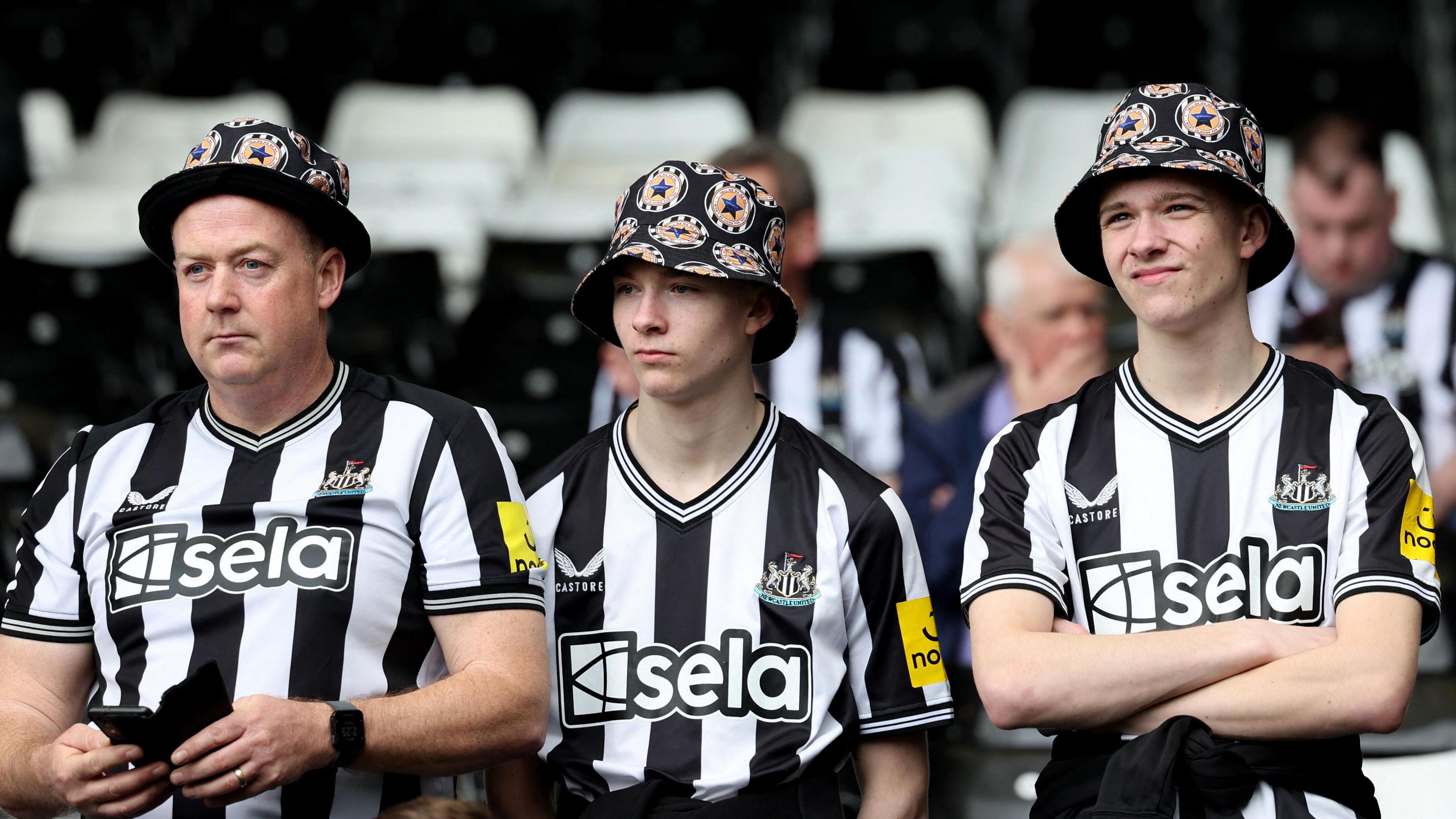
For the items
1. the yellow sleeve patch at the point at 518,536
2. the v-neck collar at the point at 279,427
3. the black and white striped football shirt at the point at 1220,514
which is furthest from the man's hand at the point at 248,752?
the black and white striped football shirt at the point at 1220,514

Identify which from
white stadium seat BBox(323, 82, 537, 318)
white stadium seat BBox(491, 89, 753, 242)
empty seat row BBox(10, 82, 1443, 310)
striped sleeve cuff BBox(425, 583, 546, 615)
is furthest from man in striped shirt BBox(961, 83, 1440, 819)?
white stadium seat BBox(491, 89, 753, 242)

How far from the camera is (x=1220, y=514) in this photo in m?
2.56

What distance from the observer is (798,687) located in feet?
8.68

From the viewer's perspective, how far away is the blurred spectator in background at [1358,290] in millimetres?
4492

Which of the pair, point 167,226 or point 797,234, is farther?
point 797,234

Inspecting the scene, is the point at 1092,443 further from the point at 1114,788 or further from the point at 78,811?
the point at 78,811

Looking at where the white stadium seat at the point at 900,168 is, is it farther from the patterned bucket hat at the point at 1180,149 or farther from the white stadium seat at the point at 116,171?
the patterned bucket hat at the point at 1180,149

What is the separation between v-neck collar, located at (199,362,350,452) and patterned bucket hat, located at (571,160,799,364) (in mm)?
438

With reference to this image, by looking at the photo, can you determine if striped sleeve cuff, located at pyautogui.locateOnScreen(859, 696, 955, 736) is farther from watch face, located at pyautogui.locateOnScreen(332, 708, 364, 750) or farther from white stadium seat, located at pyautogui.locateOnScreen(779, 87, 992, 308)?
white stadium seat, located at pyautogui.locateOnScreen(779, 87, 992, 308)

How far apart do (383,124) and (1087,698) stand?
5.73 meters

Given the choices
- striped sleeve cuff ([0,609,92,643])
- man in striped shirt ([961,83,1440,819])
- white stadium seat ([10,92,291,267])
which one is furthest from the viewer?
white stadium seat ([10,92,291,267])

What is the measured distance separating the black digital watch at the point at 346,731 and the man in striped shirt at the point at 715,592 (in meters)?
0.37

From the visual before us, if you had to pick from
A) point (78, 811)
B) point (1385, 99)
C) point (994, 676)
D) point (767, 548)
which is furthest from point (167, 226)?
point (1385, 99)

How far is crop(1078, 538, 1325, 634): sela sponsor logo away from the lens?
2510mm
